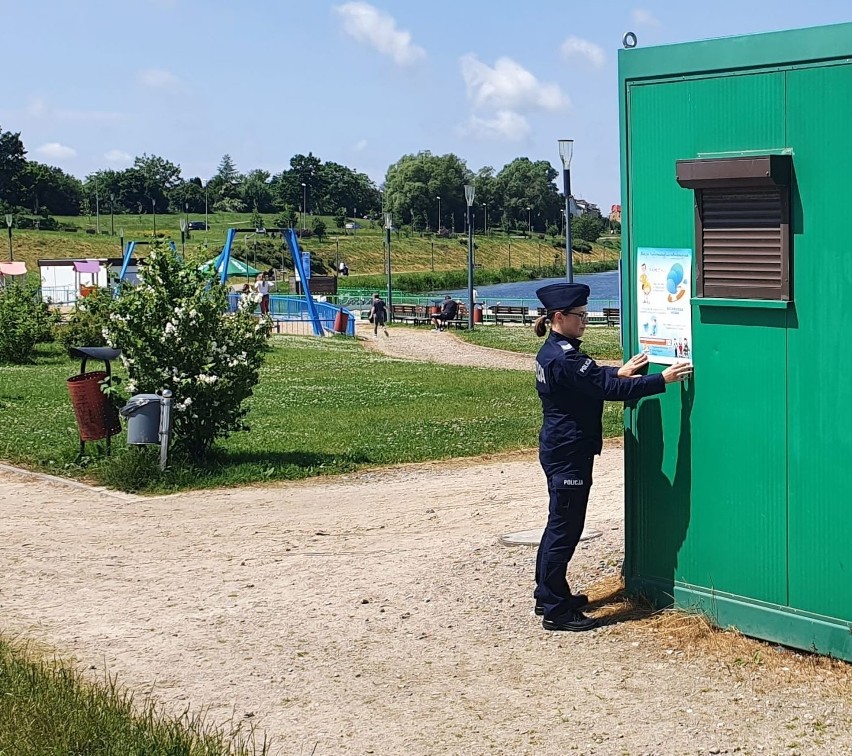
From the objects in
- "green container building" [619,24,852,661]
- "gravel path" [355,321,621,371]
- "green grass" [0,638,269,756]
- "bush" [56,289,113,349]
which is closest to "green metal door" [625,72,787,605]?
"green container building" [619,24,852,661]

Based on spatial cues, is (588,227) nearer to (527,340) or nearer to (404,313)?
(404,313)

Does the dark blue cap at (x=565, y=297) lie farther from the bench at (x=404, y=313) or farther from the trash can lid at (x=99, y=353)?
the bench at (x=404, y=313)

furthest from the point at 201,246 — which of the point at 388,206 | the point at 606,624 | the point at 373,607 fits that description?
the point at 388,206

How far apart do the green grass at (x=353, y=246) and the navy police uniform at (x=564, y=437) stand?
89967 millimetres

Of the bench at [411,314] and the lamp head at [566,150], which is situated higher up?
the lamp head at [566,150]

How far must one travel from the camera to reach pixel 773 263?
18.6 feet

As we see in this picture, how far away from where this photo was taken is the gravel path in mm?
29078

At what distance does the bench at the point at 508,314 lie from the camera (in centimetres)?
4631

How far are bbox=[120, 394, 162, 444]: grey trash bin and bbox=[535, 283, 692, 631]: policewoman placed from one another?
227 inches

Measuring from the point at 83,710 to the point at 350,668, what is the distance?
1.31m

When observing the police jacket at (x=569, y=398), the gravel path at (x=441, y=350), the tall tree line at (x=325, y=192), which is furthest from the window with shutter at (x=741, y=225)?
the tall tree line at (x=325, y=192)

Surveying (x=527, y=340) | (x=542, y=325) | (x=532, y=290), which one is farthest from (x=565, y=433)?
(x=532, y=290)

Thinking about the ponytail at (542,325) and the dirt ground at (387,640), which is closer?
the dirt ground at (387,640)

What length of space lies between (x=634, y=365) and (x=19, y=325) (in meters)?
21.9
